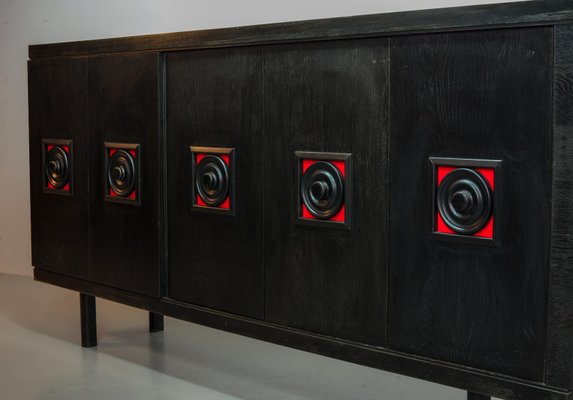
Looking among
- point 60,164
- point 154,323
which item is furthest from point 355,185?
point 154,323

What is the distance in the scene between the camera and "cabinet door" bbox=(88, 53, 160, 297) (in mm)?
3527

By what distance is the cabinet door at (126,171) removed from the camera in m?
3.53

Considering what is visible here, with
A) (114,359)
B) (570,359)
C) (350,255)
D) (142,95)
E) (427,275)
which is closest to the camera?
(570,359)

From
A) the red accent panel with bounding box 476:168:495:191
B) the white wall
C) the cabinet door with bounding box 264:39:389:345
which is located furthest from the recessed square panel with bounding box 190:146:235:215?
the white wall

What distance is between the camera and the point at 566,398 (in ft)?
7.57

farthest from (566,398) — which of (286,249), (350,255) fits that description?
(286,249)

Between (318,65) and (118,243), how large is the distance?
1.38m

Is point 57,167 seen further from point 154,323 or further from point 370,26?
point 370,26

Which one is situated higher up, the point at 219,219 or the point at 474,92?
the point at 474,92

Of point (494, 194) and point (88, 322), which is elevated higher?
point (494, 194)

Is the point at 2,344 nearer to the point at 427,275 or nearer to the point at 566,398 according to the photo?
the point at 427,275

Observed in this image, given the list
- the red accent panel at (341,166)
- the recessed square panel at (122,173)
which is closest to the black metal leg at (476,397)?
the red accent panel at (341,166)

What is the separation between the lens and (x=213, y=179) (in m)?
3.24

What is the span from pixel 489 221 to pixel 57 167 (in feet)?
7.53
